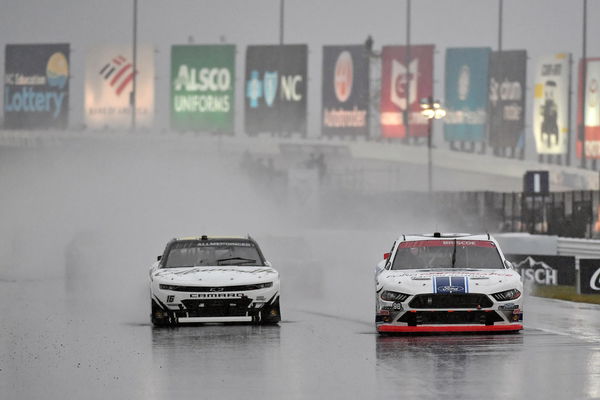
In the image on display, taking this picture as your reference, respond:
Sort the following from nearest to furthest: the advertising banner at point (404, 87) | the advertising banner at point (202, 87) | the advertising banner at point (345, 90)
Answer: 1. the advertising banner at point (202, 87)
2. the advertising banner at point (345, 90)
3. the advertising banner at point (404, 87)

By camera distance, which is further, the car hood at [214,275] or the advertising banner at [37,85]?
the advertising banner at [37,85]

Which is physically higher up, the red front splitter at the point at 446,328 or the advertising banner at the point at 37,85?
the advertising banner at the point at 37,85

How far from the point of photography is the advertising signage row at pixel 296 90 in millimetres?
89625

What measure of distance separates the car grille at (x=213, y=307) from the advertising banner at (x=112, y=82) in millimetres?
76908

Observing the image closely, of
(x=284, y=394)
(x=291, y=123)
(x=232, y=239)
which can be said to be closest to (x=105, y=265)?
(x=232, y=239)

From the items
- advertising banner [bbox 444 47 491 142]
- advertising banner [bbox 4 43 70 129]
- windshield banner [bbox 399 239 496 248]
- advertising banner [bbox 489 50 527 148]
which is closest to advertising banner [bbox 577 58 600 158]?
advertising banner [bbox 489 50 527 148]

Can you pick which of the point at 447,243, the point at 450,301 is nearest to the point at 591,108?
the point at 447,243

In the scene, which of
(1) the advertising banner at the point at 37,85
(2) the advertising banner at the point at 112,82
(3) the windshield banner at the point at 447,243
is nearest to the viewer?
(3) the windshield banner at the point at 447,243

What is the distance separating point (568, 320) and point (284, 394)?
32.0 ft

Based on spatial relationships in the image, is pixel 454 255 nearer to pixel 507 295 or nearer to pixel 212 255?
pixel 507 295

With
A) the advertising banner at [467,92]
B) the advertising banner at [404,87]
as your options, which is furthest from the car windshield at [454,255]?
the advertising banner at [404,87]

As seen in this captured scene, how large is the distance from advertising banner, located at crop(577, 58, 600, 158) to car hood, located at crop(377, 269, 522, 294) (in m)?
78.7

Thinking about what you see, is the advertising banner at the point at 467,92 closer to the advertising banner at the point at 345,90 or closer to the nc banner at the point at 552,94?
the advertising banner at the point at 345,90

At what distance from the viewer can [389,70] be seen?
3684 inches
